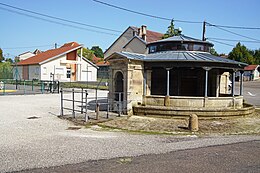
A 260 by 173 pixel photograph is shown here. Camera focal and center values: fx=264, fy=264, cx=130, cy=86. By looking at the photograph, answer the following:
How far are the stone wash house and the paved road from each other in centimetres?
635

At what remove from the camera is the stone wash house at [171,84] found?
14305 millimetres

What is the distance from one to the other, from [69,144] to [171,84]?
10376 millimetres

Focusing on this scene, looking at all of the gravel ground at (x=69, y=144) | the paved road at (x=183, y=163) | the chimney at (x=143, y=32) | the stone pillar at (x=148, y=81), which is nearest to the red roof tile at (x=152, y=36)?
the chimney at (x=143, y=32)

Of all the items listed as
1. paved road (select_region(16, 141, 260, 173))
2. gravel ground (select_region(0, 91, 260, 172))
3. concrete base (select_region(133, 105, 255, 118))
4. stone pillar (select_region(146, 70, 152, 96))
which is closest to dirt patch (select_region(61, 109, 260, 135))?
concrete base (select_region(133, 105, 255, 118))

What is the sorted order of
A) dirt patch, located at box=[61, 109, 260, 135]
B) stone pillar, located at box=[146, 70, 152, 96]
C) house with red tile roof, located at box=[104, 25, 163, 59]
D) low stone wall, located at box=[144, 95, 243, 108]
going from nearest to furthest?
dirt patch, located at box=[61, 109, 260, 135] < low stone wall, located at box=[144, 95, 243, 108] < stone pillar, located at box=[146, 70, 152, 96] < house with red tile roof, located at box=[104, 25, 163, 59]

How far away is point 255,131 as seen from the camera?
11.1 m

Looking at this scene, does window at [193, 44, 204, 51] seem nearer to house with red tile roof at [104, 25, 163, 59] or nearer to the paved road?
the paved road

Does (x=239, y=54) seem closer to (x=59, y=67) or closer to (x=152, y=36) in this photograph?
(x=152, y=36)

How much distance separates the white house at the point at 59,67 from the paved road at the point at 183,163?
35357 millimetres

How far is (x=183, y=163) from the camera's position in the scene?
21.5ft

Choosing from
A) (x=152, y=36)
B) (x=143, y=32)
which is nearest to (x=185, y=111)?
(x=143, y=32)

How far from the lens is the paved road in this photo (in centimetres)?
600

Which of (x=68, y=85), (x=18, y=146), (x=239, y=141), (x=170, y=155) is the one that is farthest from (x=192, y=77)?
(x=68, y=85)

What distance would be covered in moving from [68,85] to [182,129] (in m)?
28.0
